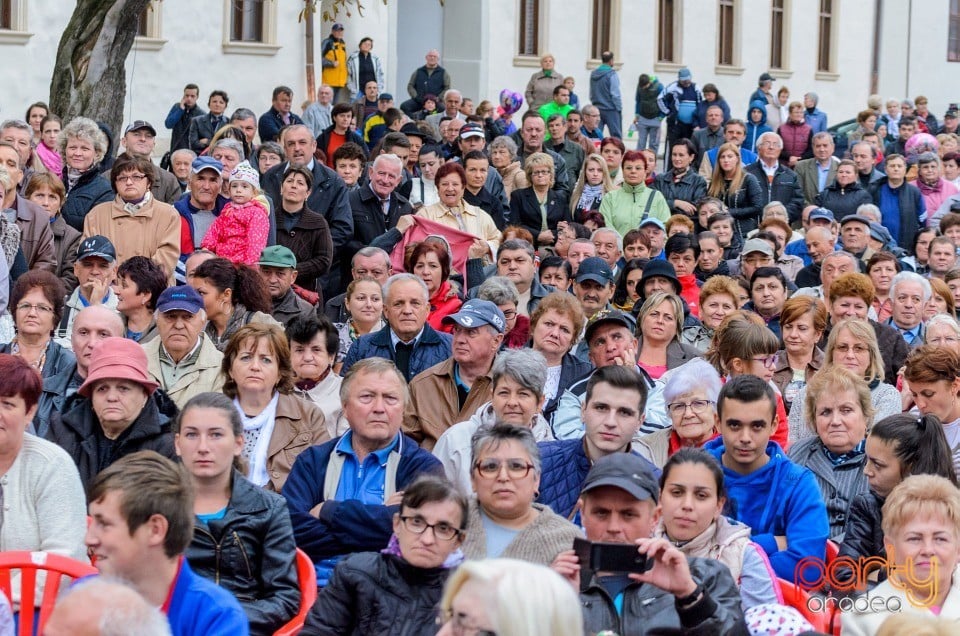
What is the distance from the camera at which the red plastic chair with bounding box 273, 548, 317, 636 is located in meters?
5.57

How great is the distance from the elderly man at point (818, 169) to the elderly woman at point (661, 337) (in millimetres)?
10241

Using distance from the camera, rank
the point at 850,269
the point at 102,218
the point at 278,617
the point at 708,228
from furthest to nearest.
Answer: the point at 708,228, the point at 850,269, the point at 102,218, the point at 278,617

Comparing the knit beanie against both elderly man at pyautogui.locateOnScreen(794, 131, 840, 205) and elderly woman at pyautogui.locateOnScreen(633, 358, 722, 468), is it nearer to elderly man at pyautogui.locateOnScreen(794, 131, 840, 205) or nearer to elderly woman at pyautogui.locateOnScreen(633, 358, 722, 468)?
elderly woman at pyautogui.locateOnScreen(633, 358, 722, 468)

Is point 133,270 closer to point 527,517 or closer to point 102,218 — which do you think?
point 102,218

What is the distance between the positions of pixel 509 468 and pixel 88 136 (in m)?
6.86

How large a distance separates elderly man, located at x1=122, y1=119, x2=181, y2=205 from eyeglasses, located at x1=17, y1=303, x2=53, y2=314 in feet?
10.3

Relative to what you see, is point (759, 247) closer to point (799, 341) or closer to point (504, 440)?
point (799, 341)

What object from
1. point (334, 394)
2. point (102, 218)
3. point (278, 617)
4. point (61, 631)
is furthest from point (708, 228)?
point (61, 631)

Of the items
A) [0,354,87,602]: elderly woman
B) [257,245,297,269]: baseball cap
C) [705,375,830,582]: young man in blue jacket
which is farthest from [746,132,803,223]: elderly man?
[0,354,87,602]: elderly woman

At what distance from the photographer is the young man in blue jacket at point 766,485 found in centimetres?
629

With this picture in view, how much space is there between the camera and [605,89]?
25547 mm

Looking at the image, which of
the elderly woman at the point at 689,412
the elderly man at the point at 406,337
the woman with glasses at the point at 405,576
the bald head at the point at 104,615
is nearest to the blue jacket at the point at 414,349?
the elderly man at the point at 406,337

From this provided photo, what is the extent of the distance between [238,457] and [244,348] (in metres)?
1.18

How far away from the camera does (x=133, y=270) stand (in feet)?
28.5
